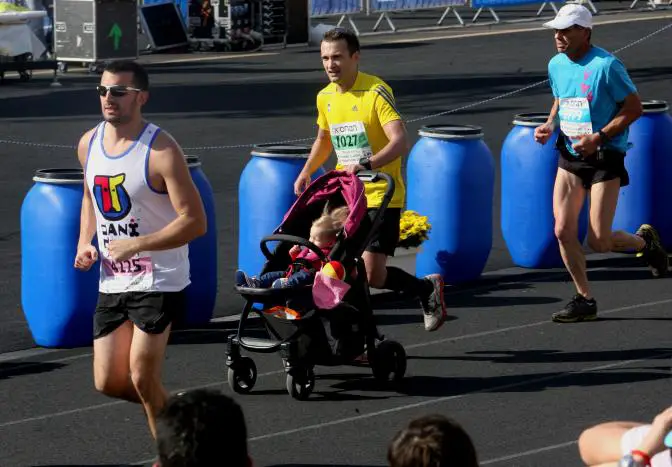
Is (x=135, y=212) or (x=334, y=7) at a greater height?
(x=135, y=212)

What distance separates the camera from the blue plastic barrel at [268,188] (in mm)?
9711

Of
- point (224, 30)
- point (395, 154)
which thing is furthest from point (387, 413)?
point (224, 30)

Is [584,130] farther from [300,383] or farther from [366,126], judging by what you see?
[300,383]

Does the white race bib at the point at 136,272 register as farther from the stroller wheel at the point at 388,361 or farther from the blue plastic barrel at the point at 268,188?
the blue plastic barrel at the point at 268,188

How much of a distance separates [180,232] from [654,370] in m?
3.31

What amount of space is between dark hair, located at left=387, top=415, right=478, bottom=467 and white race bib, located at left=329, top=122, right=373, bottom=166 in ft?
15.8

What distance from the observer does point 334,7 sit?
31.5 meters

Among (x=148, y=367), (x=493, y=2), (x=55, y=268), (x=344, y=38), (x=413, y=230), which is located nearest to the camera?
(x=148, y=367)

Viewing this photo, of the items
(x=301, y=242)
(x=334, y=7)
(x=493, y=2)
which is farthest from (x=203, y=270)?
(x=493, y=2)

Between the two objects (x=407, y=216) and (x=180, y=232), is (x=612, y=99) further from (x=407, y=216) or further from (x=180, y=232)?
(x=180, y=232)

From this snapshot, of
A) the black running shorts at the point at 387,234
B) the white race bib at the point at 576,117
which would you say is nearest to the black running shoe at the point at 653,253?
the white race bib at the point at 576,117

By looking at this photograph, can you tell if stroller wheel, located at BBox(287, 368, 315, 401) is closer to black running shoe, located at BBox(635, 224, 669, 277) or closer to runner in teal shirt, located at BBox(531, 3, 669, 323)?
runner in teal shirt, located at BBox(531, 3, 669, 323)

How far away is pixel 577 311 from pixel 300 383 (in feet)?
7.99

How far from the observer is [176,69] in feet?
84.9
